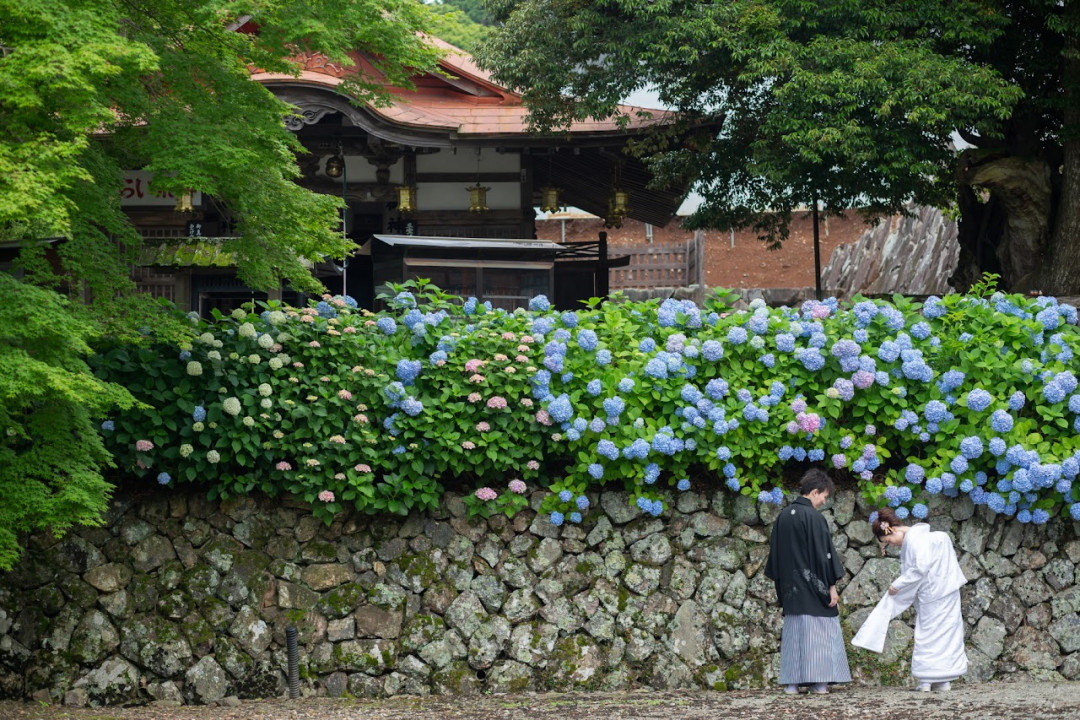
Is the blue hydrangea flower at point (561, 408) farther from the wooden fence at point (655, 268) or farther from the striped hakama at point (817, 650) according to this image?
the wooden fence at point (655, 268)

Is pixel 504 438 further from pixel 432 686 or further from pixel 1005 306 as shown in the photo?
pixel 1005 306

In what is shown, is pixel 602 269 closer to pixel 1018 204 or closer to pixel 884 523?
pixel 1018 204

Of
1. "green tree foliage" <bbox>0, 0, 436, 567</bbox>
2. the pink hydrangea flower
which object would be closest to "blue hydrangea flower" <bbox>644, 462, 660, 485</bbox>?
the pink hydrangea flower

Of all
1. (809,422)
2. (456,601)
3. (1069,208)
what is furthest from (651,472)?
(1069,208)

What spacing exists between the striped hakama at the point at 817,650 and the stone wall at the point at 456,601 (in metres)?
1.44

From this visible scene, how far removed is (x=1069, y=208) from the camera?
46.4 ft

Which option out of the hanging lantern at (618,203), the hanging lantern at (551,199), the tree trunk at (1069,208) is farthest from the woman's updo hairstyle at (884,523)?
the hanging lantern at (618,203)

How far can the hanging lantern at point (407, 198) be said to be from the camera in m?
16.3

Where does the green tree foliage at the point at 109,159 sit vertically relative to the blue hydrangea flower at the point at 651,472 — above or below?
above

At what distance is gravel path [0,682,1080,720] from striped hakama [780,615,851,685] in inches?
7.1

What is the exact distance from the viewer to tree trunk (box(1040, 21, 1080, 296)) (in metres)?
14.0

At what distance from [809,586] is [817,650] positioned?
429mm

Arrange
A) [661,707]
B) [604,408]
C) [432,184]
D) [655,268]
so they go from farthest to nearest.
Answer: [655,268] < [432,184] < [604,408] < [661,707]

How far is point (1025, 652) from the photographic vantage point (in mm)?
8992
